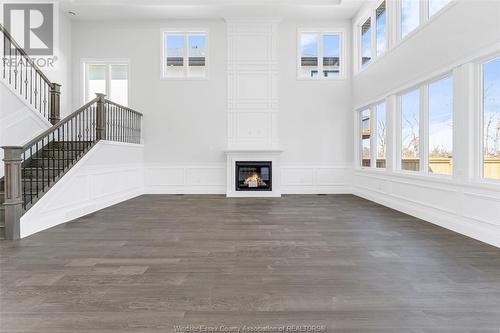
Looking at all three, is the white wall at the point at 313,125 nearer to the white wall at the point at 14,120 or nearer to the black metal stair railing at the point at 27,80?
the black metal stair railing at the point at 27,80

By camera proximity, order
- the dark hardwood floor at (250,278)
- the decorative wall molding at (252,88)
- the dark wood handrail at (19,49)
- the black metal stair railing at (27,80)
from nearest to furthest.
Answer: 1. the dark hardwood floor at (250,278)
2. the dark wood handrail at (19,49)
3. the black metal stair railing at (27,80)
4. the decorative wall molding at (252,88)

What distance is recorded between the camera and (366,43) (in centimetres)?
736

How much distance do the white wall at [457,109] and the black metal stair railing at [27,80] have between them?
23.7ft

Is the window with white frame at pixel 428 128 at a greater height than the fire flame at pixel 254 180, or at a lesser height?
greater

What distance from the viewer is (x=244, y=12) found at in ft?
25.2

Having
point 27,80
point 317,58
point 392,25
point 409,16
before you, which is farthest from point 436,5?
point 27,80

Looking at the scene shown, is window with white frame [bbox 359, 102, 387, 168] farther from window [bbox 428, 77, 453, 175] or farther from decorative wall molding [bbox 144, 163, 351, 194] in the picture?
window [bbox 428, 77, 453, 175]

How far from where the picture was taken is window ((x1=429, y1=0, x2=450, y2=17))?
4406mm

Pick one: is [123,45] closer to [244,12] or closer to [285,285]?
[244,12]

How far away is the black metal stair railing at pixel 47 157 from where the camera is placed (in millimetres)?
3686

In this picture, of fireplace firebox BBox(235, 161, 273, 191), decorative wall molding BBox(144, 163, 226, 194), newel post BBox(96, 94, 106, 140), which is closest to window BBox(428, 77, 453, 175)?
fireplace firebox BBox(235, 161, 273, 191)

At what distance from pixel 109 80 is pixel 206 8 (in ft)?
11.0

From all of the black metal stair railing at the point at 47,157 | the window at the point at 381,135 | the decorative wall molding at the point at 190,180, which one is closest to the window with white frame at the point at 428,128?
the window at the point at 381,135

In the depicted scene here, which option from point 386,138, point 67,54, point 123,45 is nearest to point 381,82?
point 386,138
